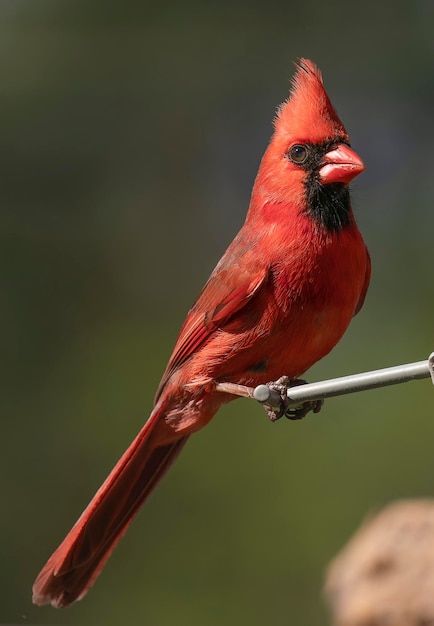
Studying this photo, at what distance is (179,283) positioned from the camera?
409cm

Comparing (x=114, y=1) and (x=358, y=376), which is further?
(x=114, y=1)

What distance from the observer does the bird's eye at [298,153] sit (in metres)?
1.82

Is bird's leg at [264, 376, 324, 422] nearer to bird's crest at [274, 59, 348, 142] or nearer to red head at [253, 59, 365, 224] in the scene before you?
red head at [253, 59, 365, 224]

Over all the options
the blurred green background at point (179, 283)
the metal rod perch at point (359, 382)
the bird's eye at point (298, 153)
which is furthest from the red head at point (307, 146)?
the blurred green background at point (179, 283)

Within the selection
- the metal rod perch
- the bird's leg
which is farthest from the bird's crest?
the metal rod perch

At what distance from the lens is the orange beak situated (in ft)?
5.71

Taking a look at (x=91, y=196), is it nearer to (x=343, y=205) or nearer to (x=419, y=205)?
(x=419, y=205)

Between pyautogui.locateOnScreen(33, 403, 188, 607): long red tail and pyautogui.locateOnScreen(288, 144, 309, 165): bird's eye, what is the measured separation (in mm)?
521

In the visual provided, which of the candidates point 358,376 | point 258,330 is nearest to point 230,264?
point 258,330

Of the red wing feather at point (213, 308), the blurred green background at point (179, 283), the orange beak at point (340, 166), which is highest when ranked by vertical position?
the orange beak at point (340, 166)

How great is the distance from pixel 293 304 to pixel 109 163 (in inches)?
112

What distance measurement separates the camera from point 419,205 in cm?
386

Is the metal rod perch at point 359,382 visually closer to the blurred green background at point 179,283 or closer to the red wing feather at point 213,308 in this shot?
the red wing feather at point 213,308

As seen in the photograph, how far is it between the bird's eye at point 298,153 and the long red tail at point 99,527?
0.52 metres
